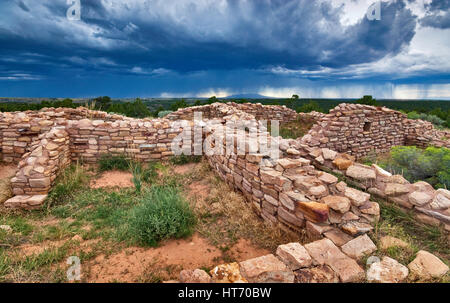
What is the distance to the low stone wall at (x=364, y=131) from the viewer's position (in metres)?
8.48

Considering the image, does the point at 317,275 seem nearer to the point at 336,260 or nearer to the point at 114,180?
the point at 336,260

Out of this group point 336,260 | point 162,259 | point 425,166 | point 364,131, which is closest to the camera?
point 336,260

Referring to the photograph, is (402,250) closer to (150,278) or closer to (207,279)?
(207,279)

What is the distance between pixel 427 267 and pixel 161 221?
3023 millimetres

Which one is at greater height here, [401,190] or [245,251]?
[401,190]

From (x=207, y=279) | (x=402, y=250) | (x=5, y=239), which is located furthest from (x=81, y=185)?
(x=402, y=250)

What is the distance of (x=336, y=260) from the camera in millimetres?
2170

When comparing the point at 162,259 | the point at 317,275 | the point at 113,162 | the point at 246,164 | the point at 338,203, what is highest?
the point at 246,164

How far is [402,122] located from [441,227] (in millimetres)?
9433

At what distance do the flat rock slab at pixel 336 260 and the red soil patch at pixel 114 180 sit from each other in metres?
4.36

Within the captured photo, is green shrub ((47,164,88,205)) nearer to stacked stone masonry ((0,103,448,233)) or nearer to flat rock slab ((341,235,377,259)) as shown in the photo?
stacked stone masonry ((0,103,448,233))

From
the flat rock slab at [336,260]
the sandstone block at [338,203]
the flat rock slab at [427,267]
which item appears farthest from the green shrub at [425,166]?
the flat rock slab at [336,260]

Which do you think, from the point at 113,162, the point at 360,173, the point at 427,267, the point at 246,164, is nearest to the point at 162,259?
the point at 246,164

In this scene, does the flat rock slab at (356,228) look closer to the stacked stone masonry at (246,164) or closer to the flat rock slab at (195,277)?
the stacked stone masonry at (246,164)
